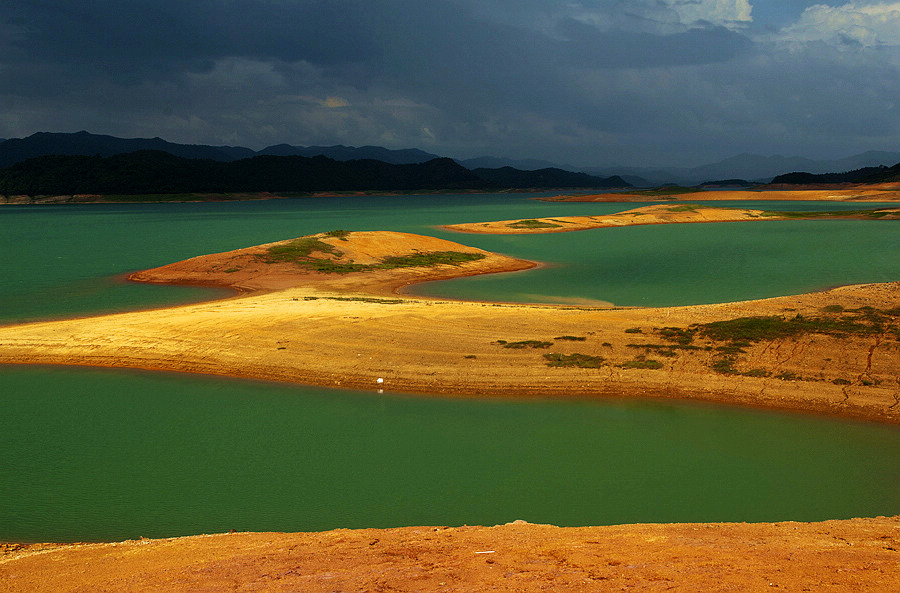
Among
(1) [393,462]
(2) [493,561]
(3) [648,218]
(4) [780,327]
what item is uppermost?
(3) [648,218]

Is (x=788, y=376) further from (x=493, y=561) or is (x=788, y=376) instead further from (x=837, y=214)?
(x=837, y=214)

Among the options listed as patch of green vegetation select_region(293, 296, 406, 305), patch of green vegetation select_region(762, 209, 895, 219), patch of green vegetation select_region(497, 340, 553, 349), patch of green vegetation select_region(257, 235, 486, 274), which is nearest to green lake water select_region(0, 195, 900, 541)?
patch of green vegetation select_region(497, 340, 553, 349)

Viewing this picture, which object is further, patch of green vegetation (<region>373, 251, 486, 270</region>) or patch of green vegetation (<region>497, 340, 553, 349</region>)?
patch of green vegetation (<region>373, 251, 486, 270</region>)

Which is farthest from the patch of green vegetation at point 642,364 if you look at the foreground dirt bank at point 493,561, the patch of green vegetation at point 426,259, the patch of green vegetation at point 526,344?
the patch of green vegetation at point 426,259

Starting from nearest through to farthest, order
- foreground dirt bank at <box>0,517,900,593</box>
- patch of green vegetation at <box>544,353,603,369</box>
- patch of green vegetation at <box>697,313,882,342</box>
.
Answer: foreground dirt bank at <box>0,517,900,593</box> < patch of green vegetation at <box>544,353,603,369</box> < patch of green vegetation at <box>697,313,882,342</box>

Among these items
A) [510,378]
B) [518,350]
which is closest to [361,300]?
[518,350]

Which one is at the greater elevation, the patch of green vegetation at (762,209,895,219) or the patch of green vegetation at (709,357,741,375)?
the patch of green vegetation at (762,209,895,219)

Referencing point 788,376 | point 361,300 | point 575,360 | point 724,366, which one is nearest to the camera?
point 788,376

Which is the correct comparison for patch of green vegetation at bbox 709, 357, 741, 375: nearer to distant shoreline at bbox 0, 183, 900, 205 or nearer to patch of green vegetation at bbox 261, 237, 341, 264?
patch of green vegetation at bbox 261, 237, 341, 264
